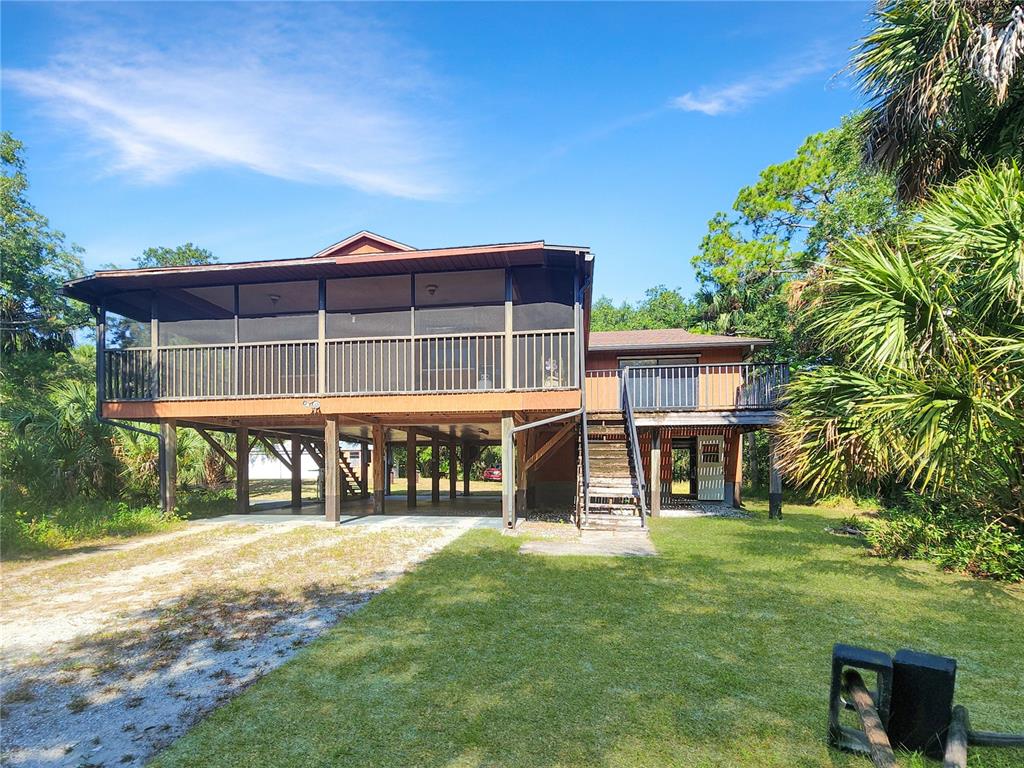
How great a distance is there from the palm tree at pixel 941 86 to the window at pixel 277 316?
461 inches

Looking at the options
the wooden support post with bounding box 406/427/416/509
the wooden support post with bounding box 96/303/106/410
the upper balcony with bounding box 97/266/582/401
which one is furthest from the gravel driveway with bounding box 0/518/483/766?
the wooden support post with bounding box 406/427/416/509

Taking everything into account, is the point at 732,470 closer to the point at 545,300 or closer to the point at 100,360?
the point at 545,300

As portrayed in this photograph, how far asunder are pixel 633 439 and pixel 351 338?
706cm

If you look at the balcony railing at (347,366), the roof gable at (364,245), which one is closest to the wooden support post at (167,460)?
the balcony railing at (347,366)

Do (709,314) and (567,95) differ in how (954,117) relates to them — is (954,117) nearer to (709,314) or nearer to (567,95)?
(567,95)

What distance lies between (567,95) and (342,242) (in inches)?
269

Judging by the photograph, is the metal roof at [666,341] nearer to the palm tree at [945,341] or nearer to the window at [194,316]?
the palm tree at [945,341]

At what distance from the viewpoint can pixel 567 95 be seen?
1290cm

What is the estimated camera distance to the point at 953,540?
8.00 m

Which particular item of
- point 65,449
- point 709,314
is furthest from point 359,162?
point 709,314

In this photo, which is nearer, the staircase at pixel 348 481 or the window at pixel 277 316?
the window at pixel 277 316

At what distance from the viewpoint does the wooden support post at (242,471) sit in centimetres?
1389

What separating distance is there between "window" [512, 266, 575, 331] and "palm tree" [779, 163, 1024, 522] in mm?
6247

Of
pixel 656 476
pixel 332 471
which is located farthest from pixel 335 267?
pixel 656 476
